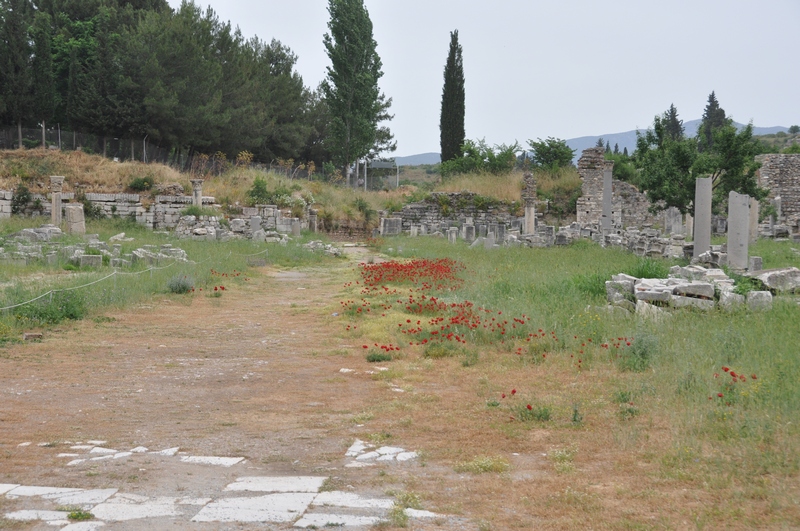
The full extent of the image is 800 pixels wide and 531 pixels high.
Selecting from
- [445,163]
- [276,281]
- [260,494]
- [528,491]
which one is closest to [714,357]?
[528,491]

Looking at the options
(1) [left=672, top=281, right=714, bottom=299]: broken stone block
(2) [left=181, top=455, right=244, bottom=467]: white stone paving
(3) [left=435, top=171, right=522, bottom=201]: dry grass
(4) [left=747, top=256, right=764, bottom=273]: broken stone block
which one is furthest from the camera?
(3) [left=435, top=171, right=522, bottom=201]: dry grass

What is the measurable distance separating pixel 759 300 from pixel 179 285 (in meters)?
11.4

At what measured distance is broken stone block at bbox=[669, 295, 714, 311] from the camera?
1066cm

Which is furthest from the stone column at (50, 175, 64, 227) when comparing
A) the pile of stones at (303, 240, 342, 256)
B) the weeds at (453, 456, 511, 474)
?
the weeds at (453, 456, 511, 474)

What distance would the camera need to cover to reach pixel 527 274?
1614 cm

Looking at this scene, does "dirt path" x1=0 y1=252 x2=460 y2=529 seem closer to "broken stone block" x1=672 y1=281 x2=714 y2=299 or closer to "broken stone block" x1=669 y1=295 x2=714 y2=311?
"broken stone block" x1=669 y1=295 x2=714 y2=311

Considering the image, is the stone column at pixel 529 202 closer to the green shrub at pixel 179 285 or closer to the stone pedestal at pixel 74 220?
the stone pedestal at pixel 74 220

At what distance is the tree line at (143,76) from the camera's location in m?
39.0

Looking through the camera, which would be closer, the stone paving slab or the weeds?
the stone paving slab

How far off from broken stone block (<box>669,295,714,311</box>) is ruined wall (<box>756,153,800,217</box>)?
32607 mm

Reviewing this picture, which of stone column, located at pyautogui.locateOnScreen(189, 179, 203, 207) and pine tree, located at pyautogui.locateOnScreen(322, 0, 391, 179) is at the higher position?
pine tree, located at pyautogui.locateOnScreen(322, 0, 391, 179)

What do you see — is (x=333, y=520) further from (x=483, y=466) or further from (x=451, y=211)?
(x=451, y=211)

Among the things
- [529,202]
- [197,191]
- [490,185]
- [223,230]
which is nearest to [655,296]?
[223,230]

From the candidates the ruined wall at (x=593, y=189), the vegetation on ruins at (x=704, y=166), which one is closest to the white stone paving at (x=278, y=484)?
the vegetation on ruins at (x=704, y=166)
